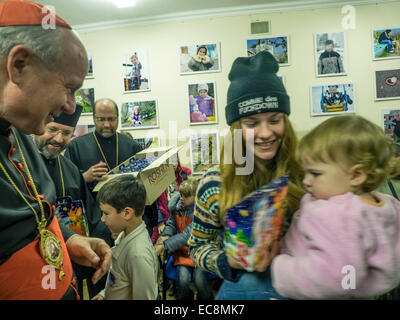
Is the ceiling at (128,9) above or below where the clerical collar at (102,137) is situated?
above

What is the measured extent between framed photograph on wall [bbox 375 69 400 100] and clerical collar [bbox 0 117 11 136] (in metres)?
0.85

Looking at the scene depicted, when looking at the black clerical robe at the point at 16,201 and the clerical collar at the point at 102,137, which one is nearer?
the black clerical robe at the point at 16,201

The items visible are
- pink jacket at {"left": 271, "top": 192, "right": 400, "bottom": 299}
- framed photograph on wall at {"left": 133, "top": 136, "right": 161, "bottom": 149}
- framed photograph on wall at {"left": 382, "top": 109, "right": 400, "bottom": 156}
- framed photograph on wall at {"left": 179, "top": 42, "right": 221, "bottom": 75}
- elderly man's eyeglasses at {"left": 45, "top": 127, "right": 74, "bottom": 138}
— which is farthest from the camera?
elderly man's eyeglasses at {"left": 45, "top": 127, "right": 74, "bottom": 138}

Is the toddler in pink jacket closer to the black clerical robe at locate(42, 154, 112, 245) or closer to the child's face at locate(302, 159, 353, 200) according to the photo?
the child's face at locate(302, 159, 353, 200)

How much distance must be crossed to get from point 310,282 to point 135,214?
0.51m

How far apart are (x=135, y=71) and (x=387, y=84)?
70 cm

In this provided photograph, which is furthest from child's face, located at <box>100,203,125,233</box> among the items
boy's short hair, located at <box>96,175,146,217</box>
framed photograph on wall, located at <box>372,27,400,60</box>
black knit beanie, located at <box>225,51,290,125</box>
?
framed photograph on wall, located at <box>372,27,400,60</box>

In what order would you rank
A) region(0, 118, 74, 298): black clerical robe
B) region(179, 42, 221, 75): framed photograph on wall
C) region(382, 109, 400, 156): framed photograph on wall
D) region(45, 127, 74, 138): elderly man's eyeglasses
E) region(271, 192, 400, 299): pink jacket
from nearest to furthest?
region(271, 192, 400, 299): pink jacket < region(0, 118, 74, 298): black clerical robe < region(382, 109, 400, 156): framed photograph on wall < region(179, 42, 221, 75): framed photograph on wall < region(45, 127, 74, 138): elderly man's eyeglasses

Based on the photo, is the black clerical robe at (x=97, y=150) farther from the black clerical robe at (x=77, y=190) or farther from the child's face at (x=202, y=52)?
the child's face at (x=202, y=52)

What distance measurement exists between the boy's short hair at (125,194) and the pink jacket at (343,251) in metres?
0.45

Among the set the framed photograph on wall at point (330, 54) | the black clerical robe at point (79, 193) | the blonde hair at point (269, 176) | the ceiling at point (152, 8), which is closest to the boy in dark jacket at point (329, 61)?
the framed photograph on wall at point (330, 54)

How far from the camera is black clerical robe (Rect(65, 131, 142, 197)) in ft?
2.77

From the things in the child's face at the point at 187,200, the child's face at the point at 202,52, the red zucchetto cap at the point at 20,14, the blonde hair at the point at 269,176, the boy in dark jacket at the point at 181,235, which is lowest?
the boy in dark jacket at the point at 181,235

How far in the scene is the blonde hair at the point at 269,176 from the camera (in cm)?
46
